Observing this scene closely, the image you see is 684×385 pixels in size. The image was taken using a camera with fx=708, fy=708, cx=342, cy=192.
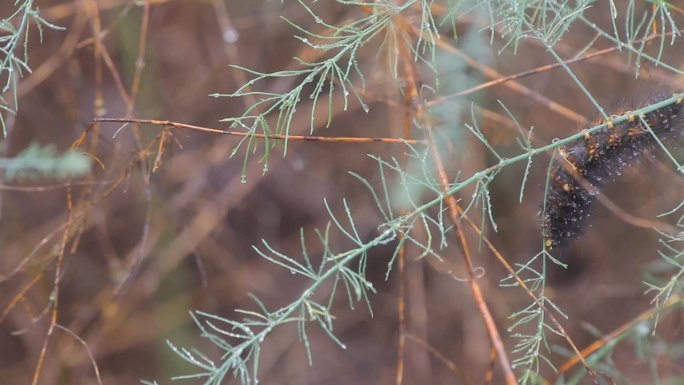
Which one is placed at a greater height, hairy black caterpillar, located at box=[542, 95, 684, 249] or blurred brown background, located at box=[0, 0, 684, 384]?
hairy black caterpillar, located at box=[542, 95, 684, 249]

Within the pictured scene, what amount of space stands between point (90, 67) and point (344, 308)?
0.78m

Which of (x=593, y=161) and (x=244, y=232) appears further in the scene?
(x=244, y=232)

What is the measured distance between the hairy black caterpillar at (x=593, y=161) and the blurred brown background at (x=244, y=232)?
0.64 meters

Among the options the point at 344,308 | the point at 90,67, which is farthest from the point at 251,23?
the point at 344,308

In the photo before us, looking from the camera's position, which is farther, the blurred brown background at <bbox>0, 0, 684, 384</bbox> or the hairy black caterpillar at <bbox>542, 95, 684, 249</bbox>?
the blurred brown background at <bbox>0, 0, 684, 384</bbox>

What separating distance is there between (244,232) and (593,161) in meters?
1.11

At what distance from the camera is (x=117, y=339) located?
1584mm

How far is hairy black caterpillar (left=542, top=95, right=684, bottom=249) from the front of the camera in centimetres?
64

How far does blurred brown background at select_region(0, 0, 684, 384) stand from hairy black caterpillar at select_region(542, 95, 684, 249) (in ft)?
2.10

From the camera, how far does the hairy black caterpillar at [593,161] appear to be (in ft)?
2.09

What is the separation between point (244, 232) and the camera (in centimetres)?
164

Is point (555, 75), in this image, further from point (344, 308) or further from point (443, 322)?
point (344, 308)

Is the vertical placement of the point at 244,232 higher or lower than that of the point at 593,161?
lower

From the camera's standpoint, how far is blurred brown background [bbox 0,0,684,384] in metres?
1.38
